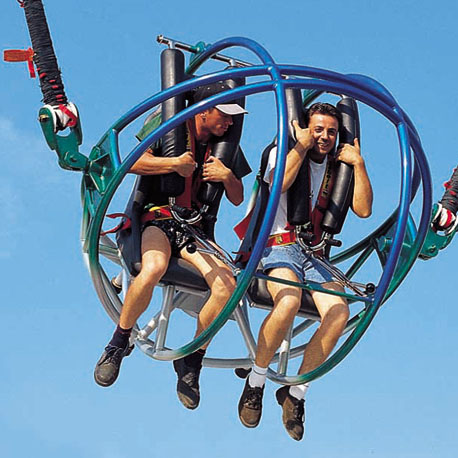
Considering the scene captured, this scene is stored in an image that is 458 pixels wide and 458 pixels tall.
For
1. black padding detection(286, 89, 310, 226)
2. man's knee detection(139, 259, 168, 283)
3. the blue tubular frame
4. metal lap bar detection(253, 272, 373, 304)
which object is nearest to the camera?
the blue tubular frame

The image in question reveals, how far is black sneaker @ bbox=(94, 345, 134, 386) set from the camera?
8992mm

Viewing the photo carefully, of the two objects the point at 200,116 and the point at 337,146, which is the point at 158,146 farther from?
the point at 337,146

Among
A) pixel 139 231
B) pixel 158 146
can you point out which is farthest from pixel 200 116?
pixel 139 231

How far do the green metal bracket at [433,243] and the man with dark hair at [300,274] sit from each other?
3.08ft

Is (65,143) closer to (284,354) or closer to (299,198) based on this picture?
(299,198)

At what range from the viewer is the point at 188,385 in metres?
9.25

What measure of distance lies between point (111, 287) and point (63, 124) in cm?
140

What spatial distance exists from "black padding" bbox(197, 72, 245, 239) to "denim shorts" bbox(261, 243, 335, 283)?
1.81ft

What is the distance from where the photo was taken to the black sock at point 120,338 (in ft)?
29.9

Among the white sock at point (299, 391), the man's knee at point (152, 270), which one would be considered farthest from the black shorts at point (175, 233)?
the white sock at point (299, 391)

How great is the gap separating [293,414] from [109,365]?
145cm

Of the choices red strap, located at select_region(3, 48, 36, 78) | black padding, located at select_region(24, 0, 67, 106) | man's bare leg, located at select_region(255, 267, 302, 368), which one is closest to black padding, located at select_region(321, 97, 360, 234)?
man's bare leg, located at select_region(255, 267, 302, 368)

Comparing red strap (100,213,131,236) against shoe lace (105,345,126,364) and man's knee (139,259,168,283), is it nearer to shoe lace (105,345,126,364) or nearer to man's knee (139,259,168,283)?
man's knee (139,259,168,283)

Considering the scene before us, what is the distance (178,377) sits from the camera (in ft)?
30.7
